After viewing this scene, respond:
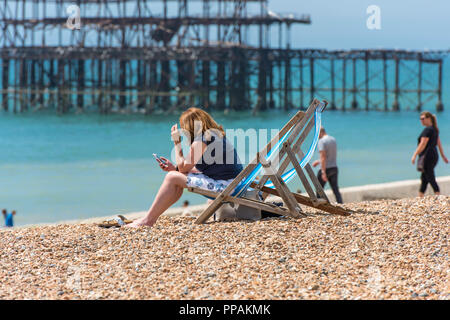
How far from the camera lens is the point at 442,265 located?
14.6 feet

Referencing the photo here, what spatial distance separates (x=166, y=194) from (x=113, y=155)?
74.3ft

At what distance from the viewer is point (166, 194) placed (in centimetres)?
556

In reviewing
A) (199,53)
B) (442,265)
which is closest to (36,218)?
(442,265)

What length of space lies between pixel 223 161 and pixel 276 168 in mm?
421

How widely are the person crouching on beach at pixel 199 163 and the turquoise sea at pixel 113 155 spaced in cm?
1013

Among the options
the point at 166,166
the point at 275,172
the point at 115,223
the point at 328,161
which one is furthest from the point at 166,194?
the point at 328,161

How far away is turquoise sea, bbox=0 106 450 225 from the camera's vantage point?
17797 mm

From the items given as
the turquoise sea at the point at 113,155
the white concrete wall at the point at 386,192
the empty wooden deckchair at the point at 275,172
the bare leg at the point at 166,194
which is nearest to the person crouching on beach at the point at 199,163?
the bare leg at the point at 166,194

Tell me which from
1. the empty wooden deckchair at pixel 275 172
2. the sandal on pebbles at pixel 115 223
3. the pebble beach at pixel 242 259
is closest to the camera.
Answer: the pebble beach at pixel 242 259

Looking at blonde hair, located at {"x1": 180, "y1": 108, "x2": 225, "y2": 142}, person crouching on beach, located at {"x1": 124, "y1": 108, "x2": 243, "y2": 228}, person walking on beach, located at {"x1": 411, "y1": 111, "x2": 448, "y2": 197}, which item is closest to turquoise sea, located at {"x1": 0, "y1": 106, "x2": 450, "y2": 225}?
person walking on beach, located at {"x1": 411, "y1": 111, "x2": 448, "y2": 197}

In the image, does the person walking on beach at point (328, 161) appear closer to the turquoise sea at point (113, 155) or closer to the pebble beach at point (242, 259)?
the pebble beach at point (242, 259)

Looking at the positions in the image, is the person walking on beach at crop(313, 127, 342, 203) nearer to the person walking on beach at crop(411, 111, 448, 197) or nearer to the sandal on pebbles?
the person walking on beach at crop(411, 111, 448, 197)

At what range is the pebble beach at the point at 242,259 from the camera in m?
4.06
